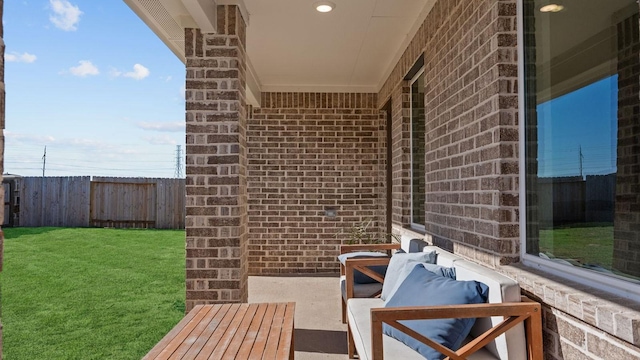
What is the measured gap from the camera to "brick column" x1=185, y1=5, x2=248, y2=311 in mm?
3521

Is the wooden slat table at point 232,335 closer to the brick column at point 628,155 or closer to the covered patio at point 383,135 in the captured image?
the covered patio at point 383,135

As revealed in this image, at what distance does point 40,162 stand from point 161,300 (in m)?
22.2

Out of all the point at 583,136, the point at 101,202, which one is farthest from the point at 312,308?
the point at 101,202

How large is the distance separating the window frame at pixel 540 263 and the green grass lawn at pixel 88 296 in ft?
9.48

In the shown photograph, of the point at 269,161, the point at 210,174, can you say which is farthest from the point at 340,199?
the point at 210,174

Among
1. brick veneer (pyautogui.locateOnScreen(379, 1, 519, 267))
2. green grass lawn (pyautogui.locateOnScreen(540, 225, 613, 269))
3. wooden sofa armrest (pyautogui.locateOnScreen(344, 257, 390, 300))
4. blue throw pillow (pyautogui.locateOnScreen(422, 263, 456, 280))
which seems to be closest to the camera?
green grass lawn (pyautogui.locateOnScreen(540, 225, 613, 269))

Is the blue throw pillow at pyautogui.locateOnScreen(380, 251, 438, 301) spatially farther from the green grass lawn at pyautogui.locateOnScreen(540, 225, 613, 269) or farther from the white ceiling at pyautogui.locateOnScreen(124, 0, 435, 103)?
the white ceiling at pyautogui.locateOnScreen(124, 0, 435, 103)

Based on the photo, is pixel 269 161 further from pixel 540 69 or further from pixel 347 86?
pixel 540 69

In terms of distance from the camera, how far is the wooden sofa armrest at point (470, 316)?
1.84 metres

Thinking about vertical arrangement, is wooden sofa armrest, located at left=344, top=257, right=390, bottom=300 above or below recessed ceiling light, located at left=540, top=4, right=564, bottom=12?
below

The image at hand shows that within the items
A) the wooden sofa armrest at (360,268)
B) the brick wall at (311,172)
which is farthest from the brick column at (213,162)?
the brick wall at (311,172)

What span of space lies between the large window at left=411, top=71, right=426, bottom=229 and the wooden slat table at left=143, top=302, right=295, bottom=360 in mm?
2331

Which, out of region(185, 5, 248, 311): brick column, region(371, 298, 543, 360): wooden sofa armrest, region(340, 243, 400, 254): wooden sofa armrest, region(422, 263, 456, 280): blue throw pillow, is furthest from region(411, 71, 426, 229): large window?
region(371, 298, 543, 360): wooden sofa armrest

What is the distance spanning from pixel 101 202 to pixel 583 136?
1274 cm
